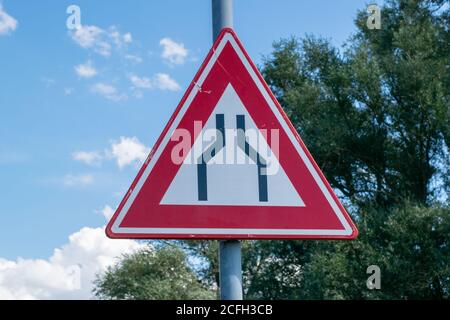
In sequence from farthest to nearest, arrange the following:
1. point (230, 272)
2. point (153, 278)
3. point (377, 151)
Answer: point (153, 278)
point (377, 151)
point (230, 272)

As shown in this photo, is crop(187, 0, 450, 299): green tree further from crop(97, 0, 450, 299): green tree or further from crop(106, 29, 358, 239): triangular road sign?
crop(106, 29, 358, 239): triangular road sign

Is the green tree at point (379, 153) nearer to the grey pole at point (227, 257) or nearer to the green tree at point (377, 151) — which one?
the green tree at point (377, 151)

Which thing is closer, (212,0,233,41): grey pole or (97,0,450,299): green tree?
(212,0,233,41): grey pole

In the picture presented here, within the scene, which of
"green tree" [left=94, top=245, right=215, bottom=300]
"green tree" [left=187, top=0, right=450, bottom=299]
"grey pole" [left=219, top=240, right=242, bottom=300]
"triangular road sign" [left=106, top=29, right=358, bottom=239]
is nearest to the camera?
"grey pole" [left=219, top=240, right=242, bottom=300]

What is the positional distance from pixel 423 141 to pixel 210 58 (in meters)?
17.8

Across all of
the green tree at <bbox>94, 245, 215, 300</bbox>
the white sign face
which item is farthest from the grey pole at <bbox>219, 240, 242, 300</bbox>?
the green tree at <bbox>94, 245, 215, 300</bbox>

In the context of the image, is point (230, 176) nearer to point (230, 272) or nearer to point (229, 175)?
point (229, 175)

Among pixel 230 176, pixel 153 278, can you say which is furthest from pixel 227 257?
pixel 153 278

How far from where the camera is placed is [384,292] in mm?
17734

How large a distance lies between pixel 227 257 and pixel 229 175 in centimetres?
34

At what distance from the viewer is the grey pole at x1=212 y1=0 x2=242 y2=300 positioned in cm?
241

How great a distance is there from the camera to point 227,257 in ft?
8.13

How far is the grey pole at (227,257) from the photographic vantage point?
2.41 m

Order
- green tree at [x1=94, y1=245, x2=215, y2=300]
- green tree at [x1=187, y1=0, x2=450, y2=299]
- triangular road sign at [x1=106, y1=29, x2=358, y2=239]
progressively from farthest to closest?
1. green tree at [x1=94, y1=245, x2=215, y2=300]
2. green tree at [x1=187, y1=0, x2=450, y2=299]
3. triangular road sign at [x1=106, y1=29, x2=358, y2=239]
